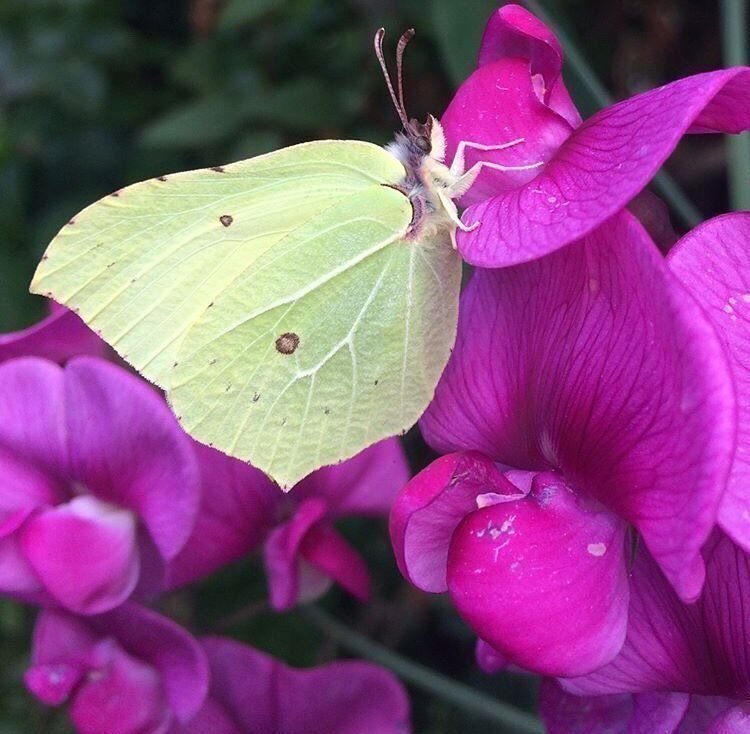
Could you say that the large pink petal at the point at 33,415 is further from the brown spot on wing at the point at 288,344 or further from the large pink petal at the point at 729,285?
the large pink petal at the point at 729,285

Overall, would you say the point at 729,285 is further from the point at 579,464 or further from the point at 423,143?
the point at 423,143

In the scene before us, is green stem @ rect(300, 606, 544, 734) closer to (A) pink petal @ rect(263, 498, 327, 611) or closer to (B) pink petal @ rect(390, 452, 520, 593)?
(A) pink petal @ rect(263, 498, 327, 611)

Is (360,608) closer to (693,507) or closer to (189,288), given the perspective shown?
(189,288)

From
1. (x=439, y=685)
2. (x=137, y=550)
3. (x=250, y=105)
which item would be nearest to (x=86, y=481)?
(x=137, y=550)

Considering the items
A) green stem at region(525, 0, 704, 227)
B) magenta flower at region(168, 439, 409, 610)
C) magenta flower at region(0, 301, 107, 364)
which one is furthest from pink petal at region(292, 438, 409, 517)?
green stem at region(525, 0, 704, 227)

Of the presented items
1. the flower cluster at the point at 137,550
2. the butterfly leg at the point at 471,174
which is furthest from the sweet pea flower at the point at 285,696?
the butterfly leg at the point at 471,174

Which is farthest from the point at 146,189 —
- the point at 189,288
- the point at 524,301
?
the point at 524,301

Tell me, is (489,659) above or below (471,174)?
below
